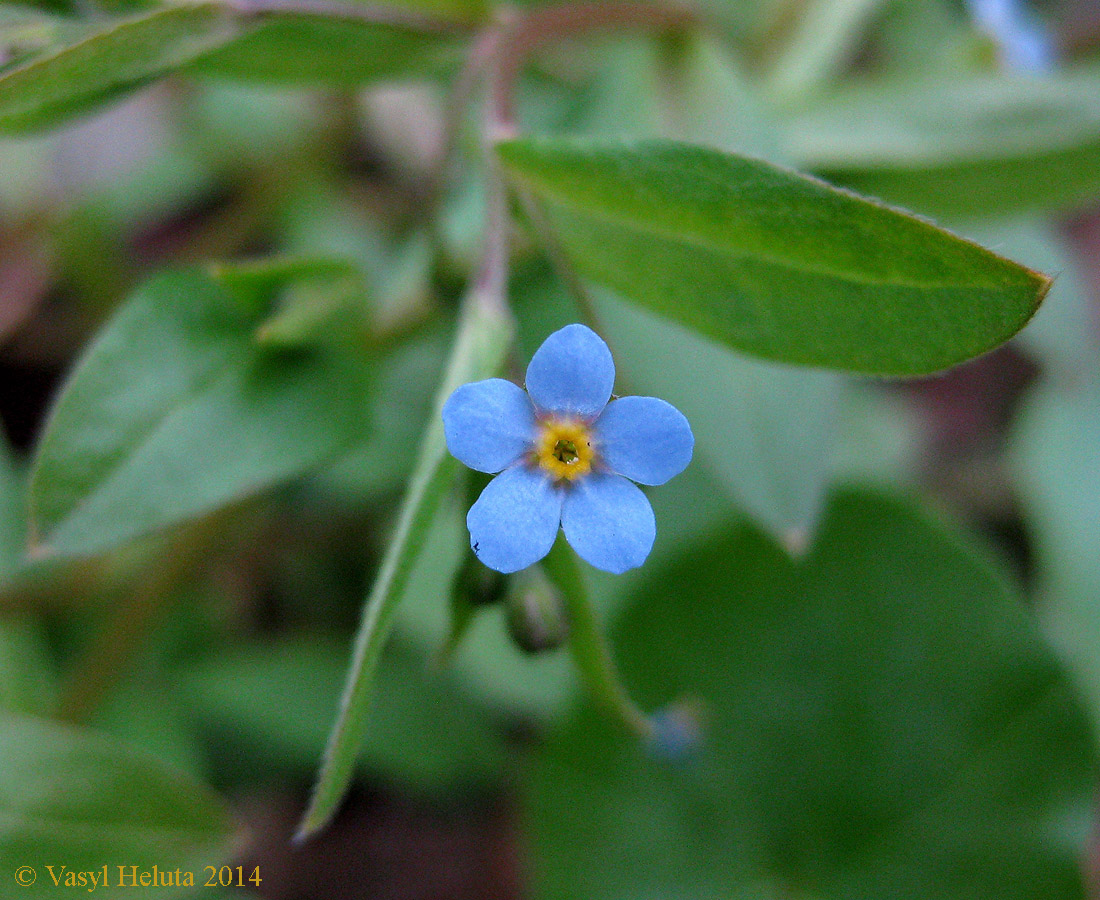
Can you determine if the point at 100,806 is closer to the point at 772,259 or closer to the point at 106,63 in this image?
the point at 106,63

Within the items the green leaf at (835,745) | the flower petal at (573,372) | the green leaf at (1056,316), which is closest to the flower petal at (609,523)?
the flower petal at (573,372)

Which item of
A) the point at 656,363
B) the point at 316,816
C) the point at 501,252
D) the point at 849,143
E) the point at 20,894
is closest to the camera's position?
the point at 316,816

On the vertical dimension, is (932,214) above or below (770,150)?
below

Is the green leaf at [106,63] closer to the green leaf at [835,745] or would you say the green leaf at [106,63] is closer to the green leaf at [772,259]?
the green leaf at [772,259]

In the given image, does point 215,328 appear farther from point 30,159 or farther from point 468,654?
point 30,159

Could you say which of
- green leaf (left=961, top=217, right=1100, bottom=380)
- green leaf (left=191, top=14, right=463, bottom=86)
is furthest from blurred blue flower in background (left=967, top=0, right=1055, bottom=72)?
green leaf (left=191, top=14, right=463, bottom=86)

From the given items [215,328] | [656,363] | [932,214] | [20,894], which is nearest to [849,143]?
[932,214]

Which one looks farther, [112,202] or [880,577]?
[112,202]
